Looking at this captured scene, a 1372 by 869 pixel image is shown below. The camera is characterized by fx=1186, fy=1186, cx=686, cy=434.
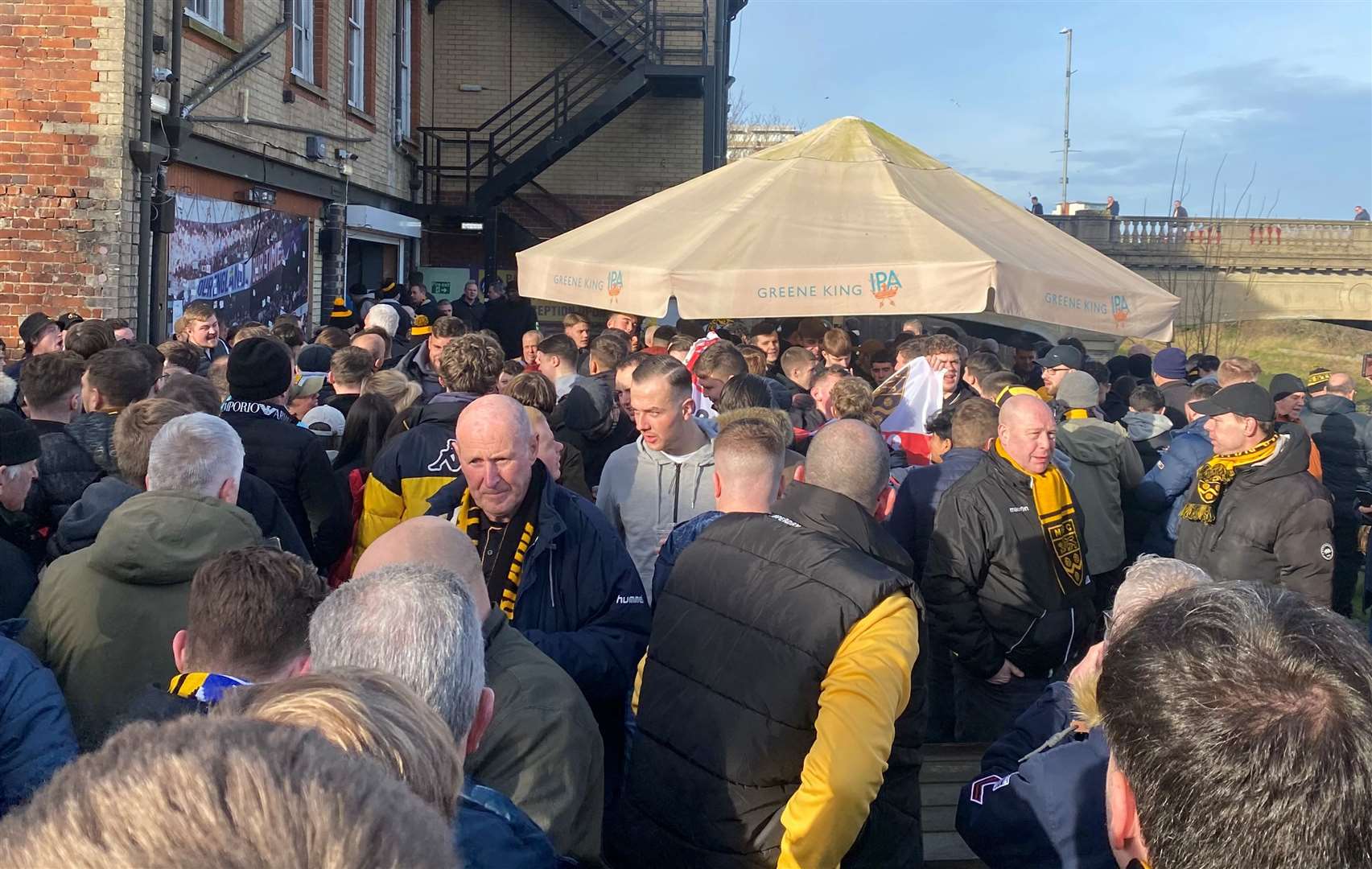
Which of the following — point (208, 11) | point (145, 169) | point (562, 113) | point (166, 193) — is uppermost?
point (562, 113)

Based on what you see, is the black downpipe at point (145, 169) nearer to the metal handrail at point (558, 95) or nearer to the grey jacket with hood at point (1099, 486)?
the grey jacket with hood at point (1099, 486)

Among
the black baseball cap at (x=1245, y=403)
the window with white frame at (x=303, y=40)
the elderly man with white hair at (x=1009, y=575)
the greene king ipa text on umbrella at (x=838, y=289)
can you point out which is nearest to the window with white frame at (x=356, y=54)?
the window with white frame at (x=303, y=40)

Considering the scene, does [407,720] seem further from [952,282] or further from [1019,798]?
Answer: [952,282]

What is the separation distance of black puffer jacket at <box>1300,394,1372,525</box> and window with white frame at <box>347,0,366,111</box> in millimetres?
12237

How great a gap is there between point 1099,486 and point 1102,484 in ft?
0.09

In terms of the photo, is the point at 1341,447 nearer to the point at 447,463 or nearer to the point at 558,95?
the point at 447,463

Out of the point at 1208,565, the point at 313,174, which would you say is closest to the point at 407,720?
the point at 1208,565

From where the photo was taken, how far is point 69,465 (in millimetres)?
4395

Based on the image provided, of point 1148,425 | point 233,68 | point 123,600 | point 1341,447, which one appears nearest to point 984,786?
point 123,600

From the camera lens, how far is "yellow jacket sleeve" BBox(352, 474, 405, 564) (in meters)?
4.74

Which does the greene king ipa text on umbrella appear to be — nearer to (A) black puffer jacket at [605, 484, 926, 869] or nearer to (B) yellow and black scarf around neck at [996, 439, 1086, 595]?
(B) yellow and black scarf around neck at [996, 439, 1086, 595]

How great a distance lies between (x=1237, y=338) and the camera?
3753 centimetres

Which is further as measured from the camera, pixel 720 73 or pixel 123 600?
pixel 720 73

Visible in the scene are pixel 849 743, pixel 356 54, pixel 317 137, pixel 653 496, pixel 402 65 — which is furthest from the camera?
pixel 402 65
